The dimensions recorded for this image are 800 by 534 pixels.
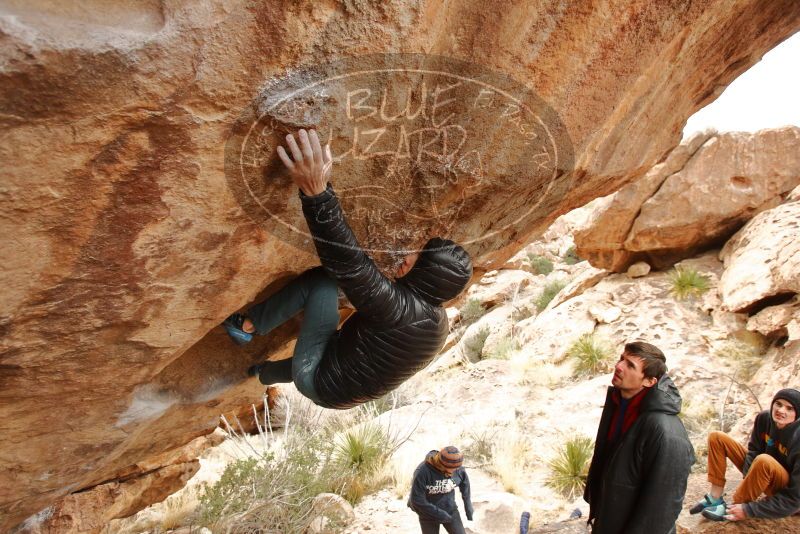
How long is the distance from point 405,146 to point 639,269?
8904mm

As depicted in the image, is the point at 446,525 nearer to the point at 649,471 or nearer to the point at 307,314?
the point at 649,471

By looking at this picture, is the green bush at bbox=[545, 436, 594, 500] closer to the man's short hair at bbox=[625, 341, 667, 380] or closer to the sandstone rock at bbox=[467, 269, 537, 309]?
the man's short hair at bbox=[625, 341, 667, 380]

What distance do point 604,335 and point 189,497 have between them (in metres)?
6.90

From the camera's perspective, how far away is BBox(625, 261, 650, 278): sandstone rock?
33.7ft

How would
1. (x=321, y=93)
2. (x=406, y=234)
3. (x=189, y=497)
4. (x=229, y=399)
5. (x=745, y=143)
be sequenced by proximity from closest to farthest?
1. (x=321, y=93)
2. (x=406, y=234)
3. (x=229, y=399)
4. (x=189, y=497)
5. (x=745, y=143)

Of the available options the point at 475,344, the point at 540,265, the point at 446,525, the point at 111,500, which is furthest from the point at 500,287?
the point at 111,500

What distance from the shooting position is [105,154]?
1824mm

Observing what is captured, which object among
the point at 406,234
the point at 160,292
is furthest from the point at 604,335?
the point at 160,292

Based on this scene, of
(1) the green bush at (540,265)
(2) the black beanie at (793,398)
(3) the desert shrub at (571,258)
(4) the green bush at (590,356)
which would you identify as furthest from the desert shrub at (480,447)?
(3) the desert shrub at (571,258)

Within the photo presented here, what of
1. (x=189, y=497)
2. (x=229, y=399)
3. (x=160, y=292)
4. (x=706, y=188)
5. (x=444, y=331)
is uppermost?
(x=706, y=188)

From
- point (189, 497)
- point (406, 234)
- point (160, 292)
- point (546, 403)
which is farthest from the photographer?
point (546, 403)

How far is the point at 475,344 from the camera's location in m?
12.7

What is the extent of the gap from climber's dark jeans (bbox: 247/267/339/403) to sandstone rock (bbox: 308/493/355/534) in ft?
11.8

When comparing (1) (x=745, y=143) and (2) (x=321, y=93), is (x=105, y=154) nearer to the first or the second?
(2) (x=321, y=93)
